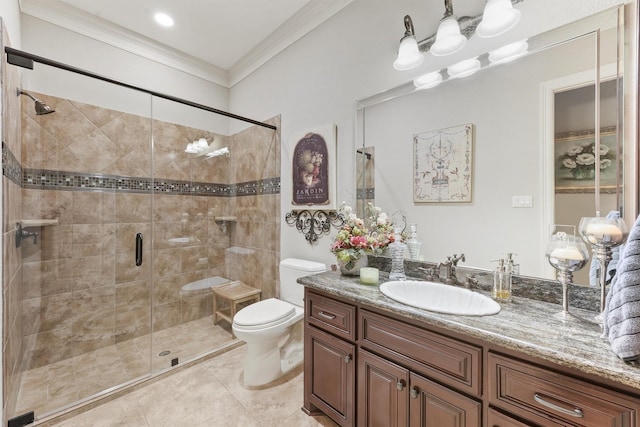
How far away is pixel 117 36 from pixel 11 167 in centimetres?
168

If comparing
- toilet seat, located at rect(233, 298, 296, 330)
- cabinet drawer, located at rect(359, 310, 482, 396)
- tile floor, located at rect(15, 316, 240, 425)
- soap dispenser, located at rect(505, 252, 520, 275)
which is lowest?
tile floor, located at rect(15, 316, 240, 425)

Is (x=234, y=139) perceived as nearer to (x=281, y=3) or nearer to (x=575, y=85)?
(x=281, y=3)

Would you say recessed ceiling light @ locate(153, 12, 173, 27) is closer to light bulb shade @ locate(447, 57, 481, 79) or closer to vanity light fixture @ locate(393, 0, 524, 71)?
vanity light fixture @ locate(393, 0, 524, 71)

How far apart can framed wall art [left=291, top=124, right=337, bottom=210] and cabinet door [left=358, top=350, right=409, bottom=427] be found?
1.15 m

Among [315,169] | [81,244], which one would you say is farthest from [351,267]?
[81,244]

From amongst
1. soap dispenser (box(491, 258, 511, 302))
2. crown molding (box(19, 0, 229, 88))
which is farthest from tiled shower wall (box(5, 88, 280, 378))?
soap dispenser (box(491, 258, 511, 302))

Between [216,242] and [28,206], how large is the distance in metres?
1.45

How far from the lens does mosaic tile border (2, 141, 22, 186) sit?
141cm

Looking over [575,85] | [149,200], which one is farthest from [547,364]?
[149,200]

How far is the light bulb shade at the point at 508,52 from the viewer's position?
128cm

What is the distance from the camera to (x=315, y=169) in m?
2.26

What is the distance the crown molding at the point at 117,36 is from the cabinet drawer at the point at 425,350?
321 cm

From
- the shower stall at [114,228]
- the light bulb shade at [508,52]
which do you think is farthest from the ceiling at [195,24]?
the light bulb shade at [508,52]

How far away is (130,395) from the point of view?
72.1 inches
